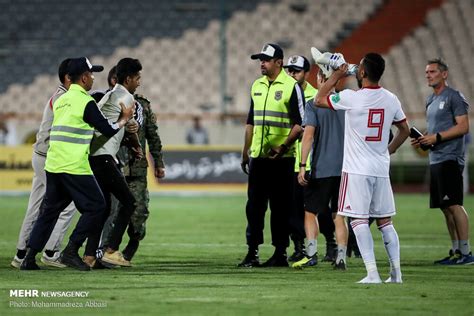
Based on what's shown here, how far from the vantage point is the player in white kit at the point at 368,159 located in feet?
32.2

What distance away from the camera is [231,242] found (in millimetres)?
15414

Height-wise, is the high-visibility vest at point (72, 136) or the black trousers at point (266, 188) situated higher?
the high-visibility vest at point (72, 136)

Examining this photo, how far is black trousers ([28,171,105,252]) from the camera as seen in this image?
10.9m

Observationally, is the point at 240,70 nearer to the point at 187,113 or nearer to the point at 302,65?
the point at 187,113

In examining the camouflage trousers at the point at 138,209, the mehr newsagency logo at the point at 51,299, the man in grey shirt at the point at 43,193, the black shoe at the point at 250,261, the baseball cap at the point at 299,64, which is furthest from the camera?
the baseball cap at the point at 299,64

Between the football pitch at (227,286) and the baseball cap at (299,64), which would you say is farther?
the baseball cap at (299,64)

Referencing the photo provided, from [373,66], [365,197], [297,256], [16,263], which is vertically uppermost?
[373,66]

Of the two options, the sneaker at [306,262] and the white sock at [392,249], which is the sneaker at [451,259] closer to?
the sneaker at [306,262]

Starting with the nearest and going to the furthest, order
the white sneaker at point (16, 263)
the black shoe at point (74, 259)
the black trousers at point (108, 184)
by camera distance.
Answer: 1. the black shoe at point (74, 259)
2. the black trousers at point (108, 184)
3. the white sneaker at point (16, 263)

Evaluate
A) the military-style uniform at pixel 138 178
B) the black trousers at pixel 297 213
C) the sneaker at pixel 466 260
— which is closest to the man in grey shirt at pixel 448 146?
the sneaker at pixel 466 260

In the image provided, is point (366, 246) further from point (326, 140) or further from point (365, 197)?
point (326, 140)

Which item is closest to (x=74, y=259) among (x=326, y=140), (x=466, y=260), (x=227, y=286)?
(x=227, y=286)

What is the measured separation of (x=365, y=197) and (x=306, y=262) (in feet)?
6.36

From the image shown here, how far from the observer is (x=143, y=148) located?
1218 cm
